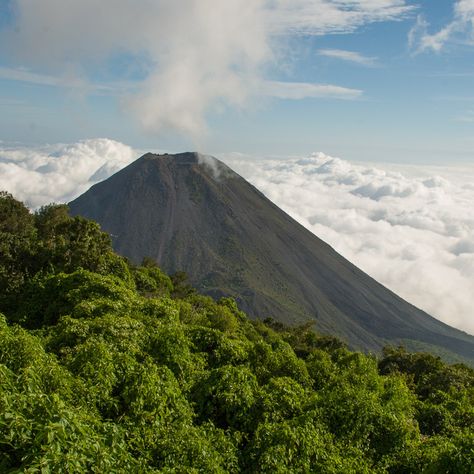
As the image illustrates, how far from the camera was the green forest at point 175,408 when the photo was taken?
8.33 metres

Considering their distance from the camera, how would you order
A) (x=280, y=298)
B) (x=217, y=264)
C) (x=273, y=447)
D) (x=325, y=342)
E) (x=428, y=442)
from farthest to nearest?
(x=217, y=264)
(x=280, y=298)
(x=325, y=342)
(x=428, y=442)
(x=273, y=447)

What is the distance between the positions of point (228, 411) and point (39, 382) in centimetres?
708

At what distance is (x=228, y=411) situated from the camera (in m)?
15.9

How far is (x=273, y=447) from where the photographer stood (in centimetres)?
1238

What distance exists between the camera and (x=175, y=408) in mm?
14266

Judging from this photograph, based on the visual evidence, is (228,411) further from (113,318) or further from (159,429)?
(113,318)

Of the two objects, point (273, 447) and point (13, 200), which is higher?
point (13, 200)

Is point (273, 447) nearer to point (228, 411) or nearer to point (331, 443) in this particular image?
point (331, 443)

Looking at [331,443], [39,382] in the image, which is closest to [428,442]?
[331,443]

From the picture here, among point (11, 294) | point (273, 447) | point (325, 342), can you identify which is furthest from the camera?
point (325, 342)

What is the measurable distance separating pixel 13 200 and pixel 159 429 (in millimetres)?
48662

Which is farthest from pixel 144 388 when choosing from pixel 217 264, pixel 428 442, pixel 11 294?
pixel 217 264

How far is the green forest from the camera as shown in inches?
328

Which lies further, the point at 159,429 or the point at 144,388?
the point at 144,388
